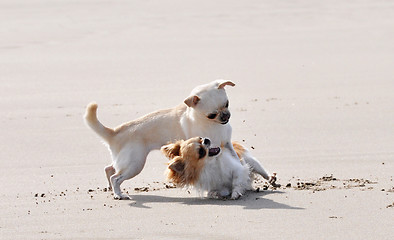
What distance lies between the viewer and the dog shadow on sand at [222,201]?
24.6 feet

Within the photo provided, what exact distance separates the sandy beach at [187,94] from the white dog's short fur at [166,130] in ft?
0.94

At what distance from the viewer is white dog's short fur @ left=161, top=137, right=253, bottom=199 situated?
798 centimetres

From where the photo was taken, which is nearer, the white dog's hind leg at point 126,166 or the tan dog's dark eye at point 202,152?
the tan dog's dark eye at point 202,152

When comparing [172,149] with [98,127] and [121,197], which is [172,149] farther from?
[98,127]

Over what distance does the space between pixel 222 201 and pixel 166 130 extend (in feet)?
3.17

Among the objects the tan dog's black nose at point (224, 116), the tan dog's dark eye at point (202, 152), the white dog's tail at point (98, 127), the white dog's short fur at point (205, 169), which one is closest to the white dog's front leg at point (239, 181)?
the white dog's short fur at point (205, 169)

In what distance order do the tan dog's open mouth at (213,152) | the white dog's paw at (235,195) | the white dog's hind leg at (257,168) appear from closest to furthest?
1. the white dog's paw at (235,195)
2. the tan dog's open mouth at (213,152)
3. the white dog's hind leg at (257,168)

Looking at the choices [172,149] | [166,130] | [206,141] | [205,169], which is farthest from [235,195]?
[166,130]

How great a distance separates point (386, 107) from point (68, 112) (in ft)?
14.1

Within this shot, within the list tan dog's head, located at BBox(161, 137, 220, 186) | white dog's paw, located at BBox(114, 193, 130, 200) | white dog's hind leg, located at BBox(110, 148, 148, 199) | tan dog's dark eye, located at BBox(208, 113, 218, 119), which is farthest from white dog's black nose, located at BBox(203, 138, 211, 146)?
white dog's paw, located at BBox(114, 193, 130, 200)

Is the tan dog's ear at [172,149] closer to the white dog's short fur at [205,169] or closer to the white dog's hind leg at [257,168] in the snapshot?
the white dog's short fur at [205,169]

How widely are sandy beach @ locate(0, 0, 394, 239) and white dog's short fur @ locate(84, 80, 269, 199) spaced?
285 mm

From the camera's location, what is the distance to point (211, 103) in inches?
317

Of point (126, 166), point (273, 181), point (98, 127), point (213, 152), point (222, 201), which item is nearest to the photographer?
point (222, 201)
